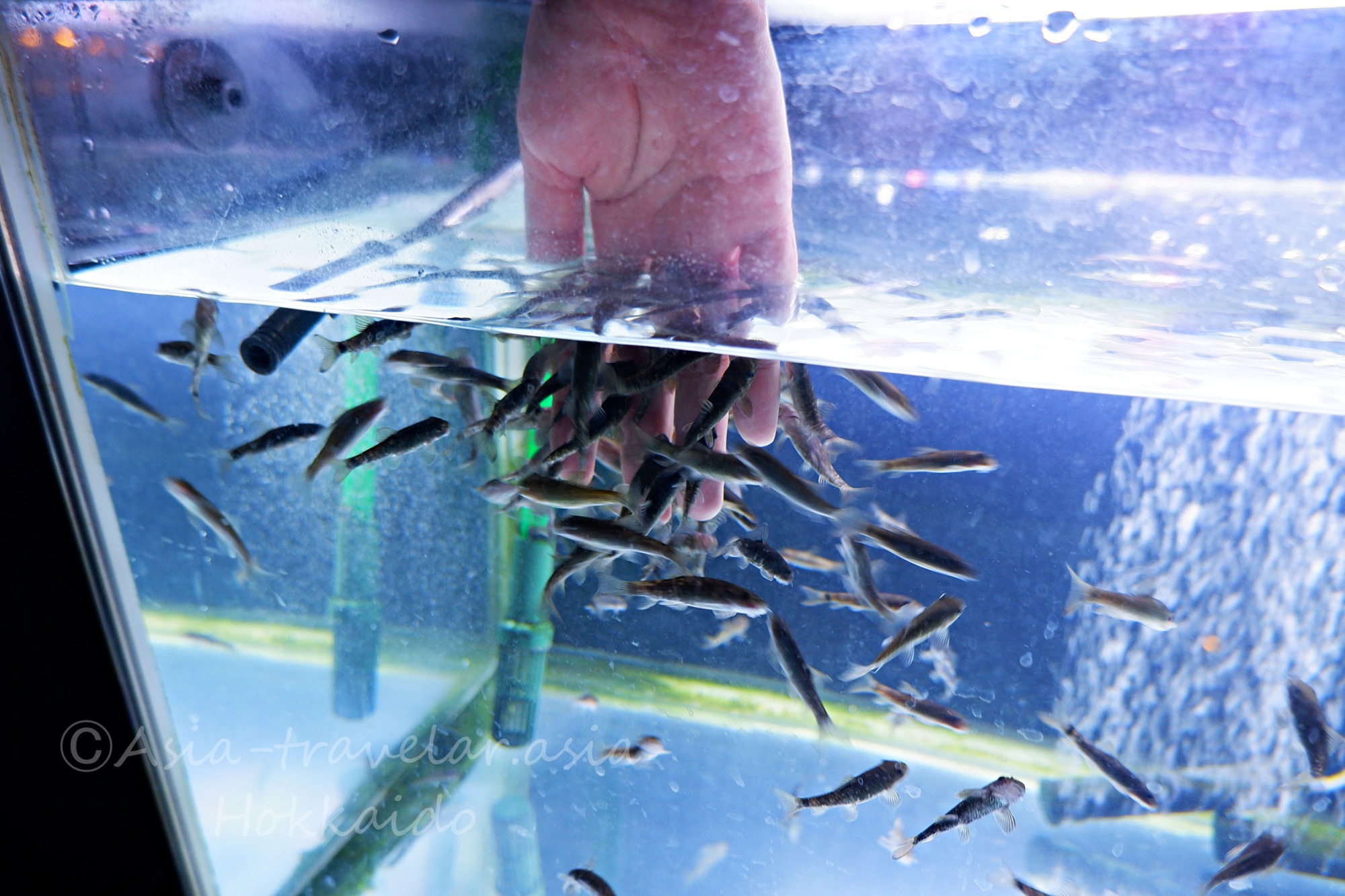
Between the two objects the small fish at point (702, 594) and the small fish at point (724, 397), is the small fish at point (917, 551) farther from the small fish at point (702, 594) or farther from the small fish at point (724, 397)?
the small fish at point (724, 397)

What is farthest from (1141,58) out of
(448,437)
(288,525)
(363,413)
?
(288,525)

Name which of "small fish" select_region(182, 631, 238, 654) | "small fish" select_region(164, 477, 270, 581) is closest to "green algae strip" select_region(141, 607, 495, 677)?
"small fish" select_region(182, 631, 238, 654)

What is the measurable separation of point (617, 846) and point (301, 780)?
5.46ft

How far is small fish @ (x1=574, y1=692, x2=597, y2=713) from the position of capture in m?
3.80

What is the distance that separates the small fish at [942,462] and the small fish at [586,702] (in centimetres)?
237

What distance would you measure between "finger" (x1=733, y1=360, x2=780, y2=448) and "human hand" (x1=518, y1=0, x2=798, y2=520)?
286 millimetres

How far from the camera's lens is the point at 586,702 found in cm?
381

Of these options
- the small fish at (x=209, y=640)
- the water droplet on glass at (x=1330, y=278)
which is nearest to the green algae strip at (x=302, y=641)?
the small fish at (x=209, y=640)

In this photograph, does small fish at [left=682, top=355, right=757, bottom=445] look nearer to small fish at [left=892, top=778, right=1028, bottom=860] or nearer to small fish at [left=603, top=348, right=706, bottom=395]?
small fish at [left=603, top=348, right=706, bottom=395]

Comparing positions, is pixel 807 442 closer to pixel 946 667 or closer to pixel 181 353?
pixel 181 353

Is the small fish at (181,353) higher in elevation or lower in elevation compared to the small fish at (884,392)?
lower

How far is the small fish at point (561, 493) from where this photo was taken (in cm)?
200

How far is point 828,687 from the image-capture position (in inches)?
175

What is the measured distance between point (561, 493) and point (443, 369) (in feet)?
2.02
